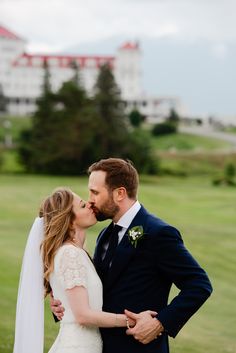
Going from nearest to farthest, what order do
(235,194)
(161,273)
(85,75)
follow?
(161,273), (235,194), (85,75)

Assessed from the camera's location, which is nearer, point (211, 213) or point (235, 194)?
point (211, 213)

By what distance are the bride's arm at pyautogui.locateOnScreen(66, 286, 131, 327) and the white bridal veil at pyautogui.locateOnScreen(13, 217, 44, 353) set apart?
0.39 metres

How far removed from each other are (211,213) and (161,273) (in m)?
32.2

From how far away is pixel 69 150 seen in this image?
64438 mm

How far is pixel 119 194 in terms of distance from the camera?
515 cm

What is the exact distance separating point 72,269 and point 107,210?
0.44 meters

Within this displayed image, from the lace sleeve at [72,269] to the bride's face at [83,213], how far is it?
0.60ft

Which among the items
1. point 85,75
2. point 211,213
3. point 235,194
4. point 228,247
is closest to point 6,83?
point 85,75

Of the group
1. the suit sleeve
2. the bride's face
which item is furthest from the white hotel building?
the suit sleeve

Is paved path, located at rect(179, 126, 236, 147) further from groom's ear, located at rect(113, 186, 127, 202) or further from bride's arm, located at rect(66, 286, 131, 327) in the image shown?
bride's arm, located at rect(66, 286, 131, 327)

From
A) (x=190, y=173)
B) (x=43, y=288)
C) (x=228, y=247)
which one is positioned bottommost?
(x=190, y=173)

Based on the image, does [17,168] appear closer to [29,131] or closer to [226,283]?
[29,131]

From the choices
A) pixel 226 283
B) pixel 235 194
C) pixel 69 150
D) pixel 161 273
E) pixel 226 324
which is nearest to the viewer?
pixel 161 273

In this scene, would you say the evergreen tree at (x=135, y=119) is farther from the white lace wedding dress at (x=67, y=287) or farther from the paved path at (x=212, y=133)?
the white lace wedding dress at (x=67, y=287)
